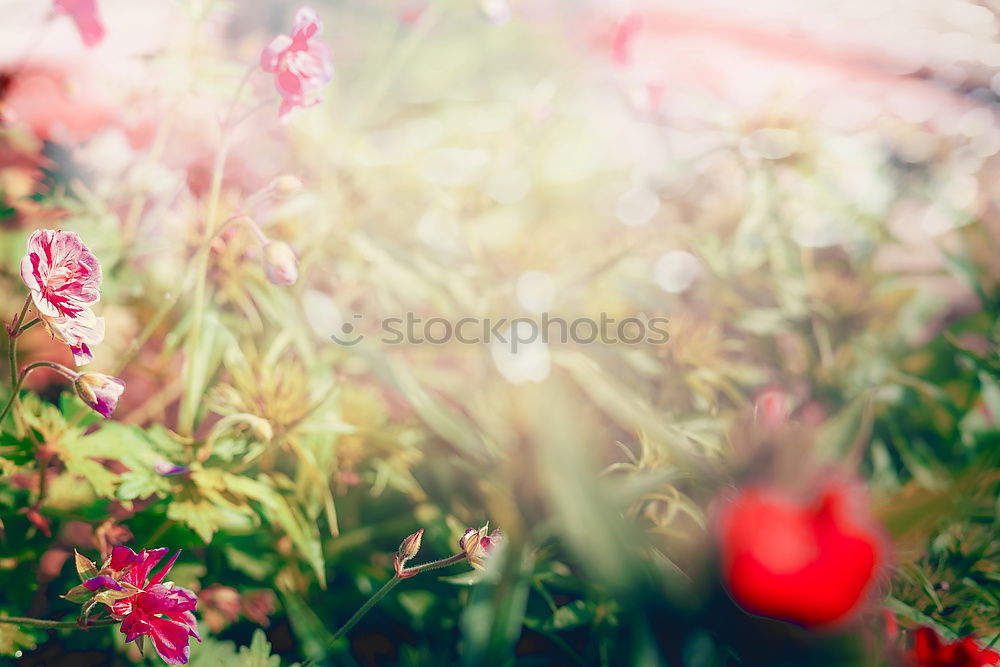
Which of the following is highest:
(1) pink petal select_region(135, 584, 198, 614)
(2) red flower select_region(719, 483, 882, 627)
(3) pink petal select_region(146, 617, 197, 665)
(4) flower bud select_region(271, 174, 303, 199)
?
(4) flower bud select_region(271, 174, 303, 199)

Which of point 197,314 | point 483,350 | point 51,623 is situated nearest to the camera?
point 51,623

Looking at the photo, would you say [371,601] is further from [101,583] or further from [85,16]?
[85,16]

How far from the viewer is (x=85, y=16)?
0.62 m

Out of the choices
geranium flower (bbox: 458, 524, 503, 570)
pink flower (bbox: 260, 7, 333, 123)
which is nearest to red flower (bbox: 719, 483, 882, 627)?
geranium flower (bbox: 458, 524, 503, 570)

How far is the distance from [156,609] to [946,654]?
1.84 feet

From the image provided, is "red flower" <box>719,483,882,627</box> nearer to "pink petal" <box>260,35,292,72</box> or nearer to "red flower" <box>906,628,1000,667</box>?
"red flower" <box>906,628,1000,667</box>

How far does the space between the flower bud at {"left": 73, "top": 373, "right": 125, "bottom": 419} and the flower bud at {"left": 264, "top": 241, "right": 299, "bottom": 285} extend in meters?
0.13

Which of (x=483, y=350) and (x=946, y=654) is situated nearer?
(x=946, y=654)

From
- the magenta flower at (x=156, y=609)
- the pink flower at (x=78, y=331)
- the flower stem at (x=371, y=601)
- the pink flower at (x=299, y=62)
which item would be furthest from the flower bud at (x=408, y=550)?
the pink flower at (x=299, y=62)

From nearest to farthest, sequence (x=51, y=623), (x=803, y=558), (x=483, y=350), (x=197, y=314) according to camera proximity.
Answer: (x=803, y=558), (x=51, y=623), (x=197, y=314), (x=483, y=350)

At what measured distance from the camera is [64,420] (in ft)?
1.72

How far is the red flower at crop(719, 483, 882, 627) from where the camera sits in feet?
0.95

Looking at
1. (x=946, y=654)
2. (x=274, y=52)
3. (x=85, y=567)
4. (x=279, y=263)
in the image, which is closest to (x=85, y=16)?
(x=274, y=52)

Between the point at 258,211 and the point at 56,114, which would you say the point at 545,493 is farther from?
the point at 56,114
